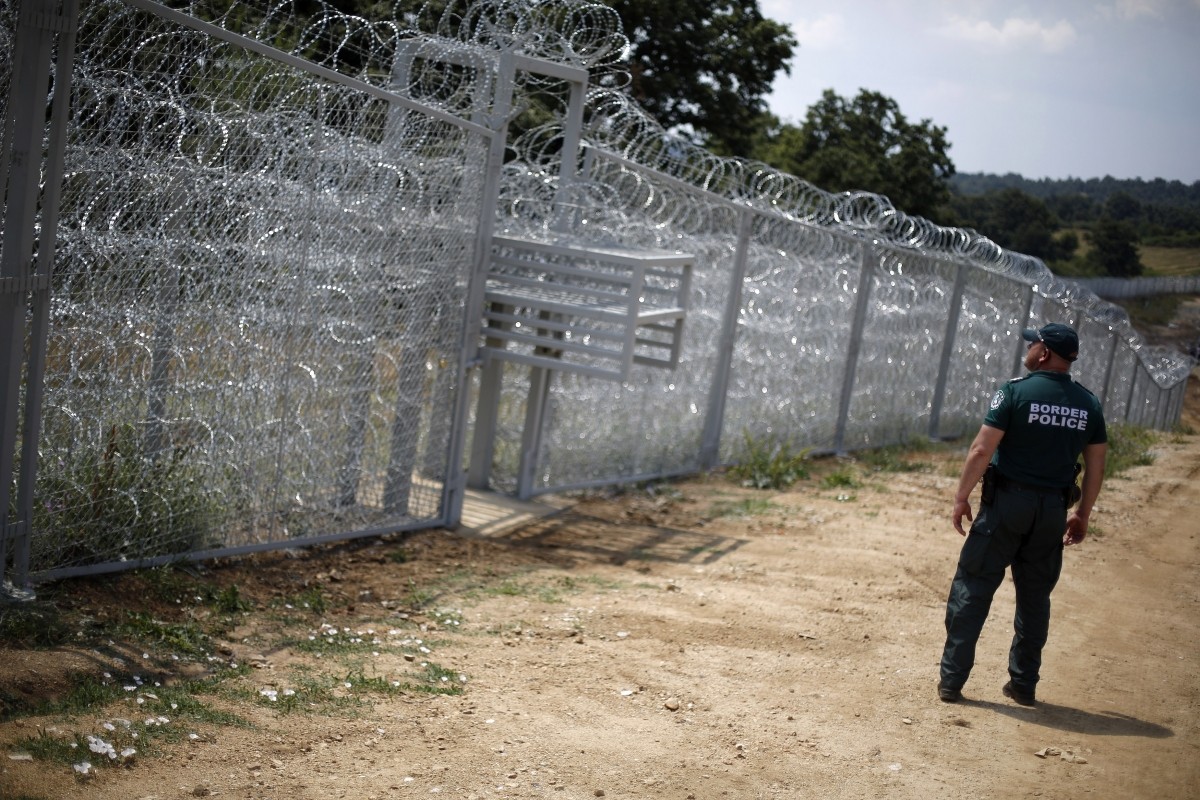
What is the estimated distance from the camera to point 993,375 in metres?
14.2

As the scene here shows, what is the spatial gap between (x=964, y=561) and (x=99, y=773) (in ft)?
10.8

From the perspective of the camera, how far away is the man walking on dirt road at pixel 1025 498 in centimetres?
494

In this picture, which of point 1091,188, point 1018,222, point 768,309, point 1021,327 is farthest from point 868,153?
point 768,309

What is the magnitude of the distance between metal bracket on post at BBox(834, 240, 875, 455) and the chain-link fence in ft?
1.52

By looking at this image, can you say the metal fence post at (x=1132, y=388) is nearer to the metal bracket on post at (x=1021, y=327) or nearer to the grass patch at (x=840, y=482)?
the metal bracket on post at (x=1021, y=327)

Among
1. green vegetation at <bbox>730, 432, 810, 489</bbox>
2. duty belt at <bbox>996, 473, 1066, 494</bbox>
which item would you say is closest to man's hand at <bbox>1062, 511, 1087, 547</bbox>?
duty belt at <bbox>996, 473, 1066, 494</bbox>

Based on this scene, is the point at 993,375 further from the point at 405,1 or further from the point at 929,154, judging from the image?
the point at 929,154

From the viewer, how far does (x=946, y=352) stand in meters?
13.1

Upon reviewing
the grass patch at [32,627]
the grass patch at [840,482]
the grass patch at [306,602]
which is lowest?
the grass patch at [306,602]

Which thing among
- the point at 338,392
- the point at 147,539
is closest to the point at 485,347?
the point at 338,392

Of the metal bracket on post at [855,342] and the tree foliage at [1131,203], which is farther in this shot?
the tree foliage at [1131,203]

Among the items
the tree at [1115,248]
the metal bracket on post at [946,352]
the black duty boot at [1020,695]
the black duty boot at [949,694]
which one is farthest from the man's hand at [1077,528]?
the tree at [1115,248]

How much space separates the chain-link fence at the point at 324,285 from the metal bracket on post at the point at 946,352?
7.07 ft

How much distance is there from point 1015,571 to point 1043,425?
→ 2.06 feet
